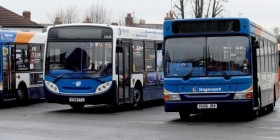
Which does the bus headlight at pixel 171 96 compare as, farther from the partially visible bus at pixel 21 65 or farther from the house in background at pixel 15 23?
the house in background at pixel 15 23

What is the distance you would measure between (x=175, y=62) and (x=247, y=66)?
1759mm

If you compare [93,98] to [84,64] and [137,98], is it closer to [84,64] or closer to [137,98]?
[84,64]

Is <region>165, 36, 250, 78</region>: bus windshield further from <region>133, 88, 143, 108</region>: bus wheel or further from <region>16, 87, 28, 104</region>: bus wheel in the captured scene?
<region>16, 87, 28, 104</region>: bus wheel

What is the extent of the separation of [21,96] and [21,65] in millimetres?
1154

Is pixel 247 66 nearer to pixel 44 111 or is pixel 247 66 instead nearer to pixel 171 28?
pixel 171 28

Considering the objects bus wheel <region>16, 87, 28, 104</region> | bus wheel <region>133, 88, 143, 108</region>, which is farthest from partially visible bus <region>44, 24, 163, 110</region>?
bus wheel <region>16, 87, 28, 104</region>

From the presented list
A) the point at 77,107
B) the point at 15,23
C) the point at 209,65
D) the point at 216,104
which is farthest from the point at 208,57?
the point at 15,23

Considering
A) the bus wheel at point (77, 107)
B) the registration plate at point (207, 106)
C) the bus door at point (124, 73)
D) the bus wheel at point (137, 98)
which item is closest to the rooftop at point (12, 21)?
the bus wheel at point (77, 107)

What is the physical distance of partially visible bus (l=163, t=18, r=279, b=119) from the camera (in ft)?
65.8

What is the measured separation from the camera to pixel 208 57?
20141 mm

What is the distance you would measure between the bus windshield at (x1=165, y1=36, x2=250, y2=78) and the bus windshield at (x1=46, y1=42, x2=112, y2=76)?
4695 mm

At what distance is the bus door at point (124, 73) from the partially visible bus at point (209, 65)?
5.03 m

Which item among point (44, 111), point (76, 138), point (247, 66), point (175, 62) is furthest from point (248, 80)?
point (44, 111)

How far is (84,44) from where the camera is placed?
24844 mm
